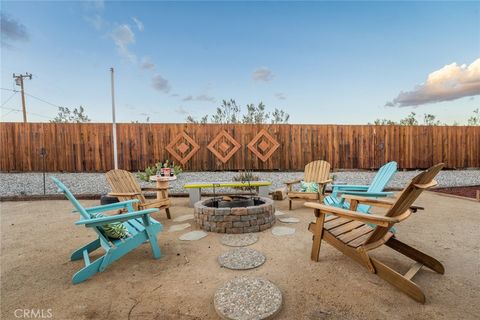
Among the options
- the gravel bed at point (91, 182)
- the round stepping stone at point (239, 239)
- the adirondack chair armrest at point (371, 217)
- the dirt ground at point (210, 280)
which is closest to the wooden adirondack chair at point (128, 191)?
the dirt ground at point (210, 280)

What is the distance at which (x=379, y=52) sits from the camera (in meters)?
6.80

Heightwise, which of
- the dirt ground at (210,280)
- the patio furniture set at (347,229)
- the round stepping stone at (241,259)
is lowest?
the dirt ground at (210,280)

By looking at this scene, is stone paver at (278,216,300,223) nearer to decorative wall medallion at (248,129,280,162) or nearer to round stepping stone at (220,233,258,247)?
round stepping stone at (220,233,258,247)

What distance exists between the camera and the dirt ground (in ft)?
4.95

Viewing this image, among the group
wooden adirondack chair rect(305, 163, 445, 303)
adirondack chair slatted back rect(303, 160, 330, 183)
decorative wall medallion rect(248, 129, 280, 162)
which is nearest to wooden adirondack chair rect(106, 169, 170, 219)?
wooden adirondack chair rect(305, 163, 445, 303)

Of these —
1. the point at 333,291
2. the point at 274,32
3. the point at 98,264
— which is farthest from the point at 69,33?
the point at 333,291

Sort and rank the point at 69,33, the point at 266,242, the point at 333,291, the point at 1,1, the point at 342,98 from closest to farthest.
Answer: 1. the point at 333,291
2. the point at 266,242
3. the point at 1,1
4. the point at 69,33
5. the point at 342,98

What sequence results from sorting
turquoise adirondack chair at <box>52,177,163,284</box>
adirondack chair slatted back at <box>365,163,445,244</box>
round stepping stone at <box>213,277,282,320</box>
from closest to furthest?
round stepping stone at <box>213,277,282,320</box> → adirondack chair slatted back at <box>365,163,445,244</box> → turquoise adirondack chair at <box>52,177,163,284</box>

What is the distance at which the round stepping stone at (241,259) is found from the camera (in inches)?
82.0

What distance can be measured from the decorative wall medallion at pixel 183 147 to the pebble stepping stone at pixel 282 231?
236 inches

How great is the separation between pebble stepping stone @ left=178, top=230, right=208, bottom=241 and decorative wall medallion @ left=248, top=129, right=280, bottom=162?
19.5 ft

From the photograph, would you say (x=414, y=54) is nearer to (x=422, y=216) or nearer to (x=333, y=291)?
(x=422, y=216)

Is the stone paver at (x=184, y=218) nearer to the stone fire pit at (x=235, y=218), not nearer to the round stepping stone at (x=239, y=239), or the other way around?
the stone fire pit at (x=235, y=218)

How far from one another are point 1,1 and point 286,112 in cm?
1280
